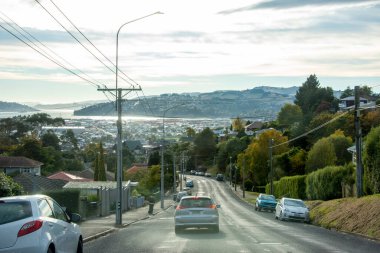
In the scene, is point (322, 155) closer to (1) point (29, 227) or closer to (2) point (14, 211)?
(2) point (14, 211)

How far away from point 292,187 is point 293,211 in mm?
23929

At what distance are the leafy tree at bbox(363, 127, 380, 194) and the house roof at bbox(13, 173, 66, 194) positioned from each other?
2188 centimetres

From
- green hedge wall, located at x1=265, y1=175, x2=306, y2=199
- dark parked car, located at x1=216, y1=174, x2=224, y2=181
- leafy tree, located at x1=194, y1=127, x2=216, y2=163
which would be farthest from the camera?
leafy tree, located at x1=194, y1=127, x2=216, y2=163

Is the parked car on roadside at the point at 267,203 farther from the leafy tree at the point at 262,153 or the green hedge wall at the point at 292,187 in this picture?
the leafy tree at the point at 262,153

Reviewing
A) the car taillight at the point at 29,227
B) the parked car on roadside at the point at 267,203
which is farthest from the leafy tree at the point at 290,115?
the car taillight at the point at 29,227

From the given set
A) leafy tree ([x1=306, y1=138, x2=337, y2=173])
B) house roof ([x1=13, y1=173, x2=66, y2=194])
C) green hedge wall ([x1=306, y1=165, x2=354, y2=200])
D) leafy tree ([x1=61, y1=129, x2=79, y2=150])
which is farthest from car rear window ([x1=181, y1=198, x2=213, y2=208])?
leafy tree ([x1=61, y1=129, x2=79, y2=150])

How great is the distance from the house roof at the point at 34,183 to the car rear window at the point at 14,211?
33428 millimetres

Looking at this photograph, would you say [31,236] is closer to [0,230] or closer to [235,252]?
[0,230]

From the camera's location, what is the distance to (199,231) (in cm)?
2778

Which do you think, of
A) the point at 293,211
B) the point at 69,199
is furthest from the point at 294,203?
the point at 69,199

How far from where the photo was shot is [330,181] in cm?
4603

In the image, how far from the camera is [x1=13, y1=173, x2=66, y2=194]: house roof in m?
47.4

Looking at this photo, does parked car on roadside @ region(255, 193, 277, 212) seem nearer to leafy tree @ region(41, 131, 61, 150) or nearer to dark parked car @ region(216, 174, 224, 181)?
leafy tree @ region(41, 131, 61, 150)

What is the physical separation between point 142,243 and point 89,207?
2328 cm
